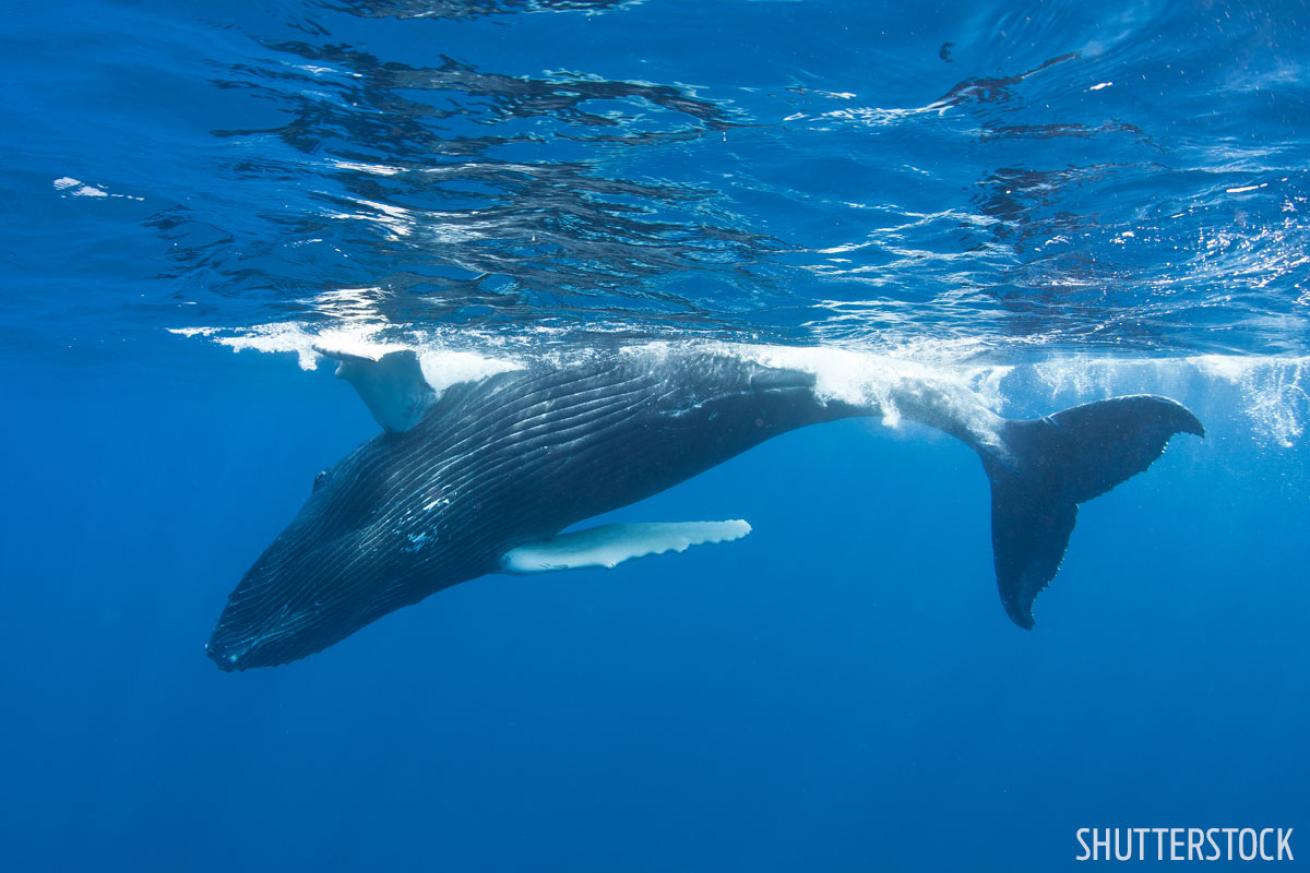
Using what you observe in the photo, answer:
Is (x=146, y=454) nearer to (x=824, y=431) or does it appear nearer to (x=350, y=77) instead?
(x=824, y=431)

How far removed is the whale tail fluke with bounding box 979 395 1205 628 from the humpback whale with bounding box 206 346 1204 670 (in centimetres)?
1

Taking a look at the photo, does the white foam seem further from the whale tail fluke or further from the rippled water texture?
the rippled water texture

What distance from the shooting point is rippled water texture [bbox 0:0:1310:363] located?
6.42 m

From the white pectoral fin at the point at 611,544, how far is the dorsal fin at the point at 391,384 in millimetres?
1434

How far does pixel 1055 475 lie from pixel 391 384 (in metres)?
5.55

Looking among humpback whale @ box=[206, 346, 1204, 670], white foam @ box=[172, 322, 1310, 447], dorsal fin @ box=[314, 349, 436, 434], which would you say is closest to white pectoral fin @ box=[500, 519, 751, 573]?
humpback whale @ box=[206, 346, 1204, 670]

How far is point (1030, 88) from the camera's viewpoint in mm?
7012

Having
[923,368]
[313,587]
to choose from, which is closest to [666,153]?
[313,587]

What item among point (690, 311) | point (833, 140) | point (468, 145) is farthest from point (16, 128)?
point (690, 311)

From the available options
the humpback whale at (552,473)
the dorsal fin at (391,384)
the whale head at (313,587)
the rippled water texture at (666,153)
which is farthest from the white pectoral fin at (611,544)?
the rippled water texture at (666,153)

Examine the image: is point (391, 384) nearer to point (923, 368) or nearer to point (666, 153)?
point (666, 153)

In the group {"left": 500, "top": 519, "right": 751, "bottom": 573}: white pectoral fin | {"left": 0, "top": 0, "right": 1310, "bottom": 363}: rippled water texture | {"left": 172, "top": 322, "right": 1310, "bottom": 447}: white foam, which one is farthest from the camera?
{"left": 172, "top": 322, "right": 1310, "bottom": 447}: white foam

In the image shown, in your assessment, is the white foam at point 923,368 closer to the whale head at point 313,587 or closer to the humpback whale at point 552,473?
the humpback whale at point 552,473

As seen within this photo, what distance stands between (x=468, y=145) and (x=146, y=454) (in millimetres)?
87241
